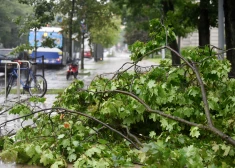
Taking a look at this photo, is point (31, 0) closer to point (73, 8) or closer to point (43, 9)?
point (43, 9)

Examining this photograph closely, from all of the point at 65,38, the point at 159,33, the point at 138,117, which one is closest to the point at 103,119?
the point at 138,117

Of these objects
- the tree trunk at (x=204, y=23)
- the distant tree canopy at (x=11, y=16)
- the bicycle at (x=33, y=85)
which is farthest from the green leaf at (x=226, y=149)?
the distant tree canopy at (x=11, y=16)

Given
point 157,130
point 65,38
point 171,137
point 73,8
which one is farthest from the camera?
point 65,38

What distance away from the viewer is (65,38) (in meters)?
37.8

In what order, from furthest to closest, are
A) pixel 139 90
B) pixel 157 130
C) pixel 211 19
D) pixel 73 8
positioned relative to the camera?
pixel 73 8, pixel 211 19, pixel 157 130, pixel 139 90

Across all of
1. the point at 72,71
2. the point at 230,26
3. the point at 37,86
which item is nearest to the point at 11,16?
the point at 72,71

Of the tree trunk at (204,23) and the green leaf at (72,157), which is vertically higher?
the tree trunk at (204,23)

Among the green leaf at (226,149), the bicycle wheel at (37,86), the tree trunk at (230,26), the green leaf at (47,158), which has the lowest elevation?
the green leaf at (47,158)

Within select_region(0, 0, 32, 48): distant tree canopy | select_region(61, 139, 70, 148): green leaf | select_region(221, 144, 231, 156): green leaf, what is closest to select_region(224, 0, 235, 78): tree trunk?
select_region(61, 139, 70, 148): green leaf

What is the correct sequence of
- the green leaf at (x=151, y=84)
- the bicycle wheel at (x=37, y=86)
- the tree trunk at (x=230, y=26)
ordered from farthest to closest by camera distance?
the bicycle wheel at (x=37, y=86)
the tree trunk at (x=230, y=26)
the green leaf at (x=151, y=84)

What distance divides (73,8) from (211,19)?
11566 millimetres

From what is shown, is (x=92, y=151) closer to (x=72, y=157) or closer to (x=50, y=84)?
(x=72, y=157)

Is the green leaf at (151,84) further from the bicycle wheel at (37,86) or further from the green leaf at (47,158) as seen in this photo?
the bicycle wheel at (37,86)

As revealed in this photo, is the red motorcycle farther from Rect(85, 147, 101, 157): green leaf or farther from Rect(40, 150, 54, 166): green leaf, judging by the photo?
Rect(85, 147, 101, 157): green leaf
